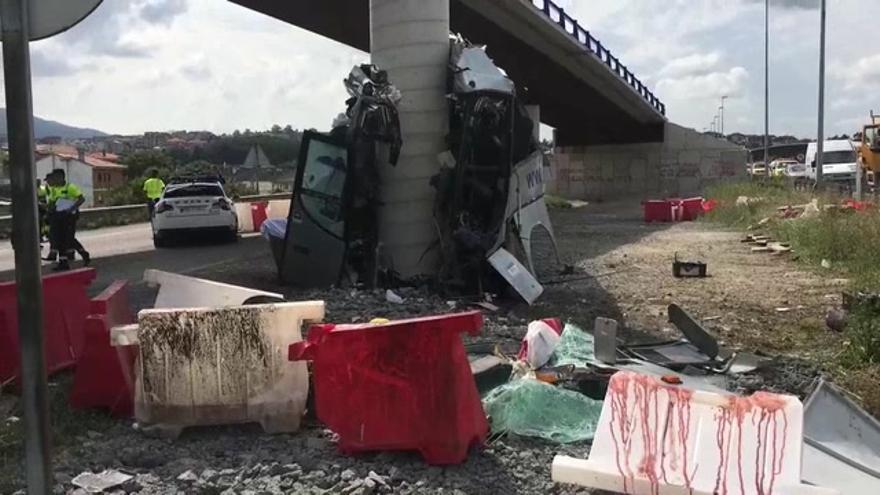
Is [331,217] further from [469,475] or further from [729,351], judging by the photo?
[469,475]

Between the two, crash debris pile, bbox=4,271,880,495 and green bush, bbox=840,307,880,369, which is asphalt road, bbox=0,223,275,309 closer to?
crash debris pile, bbox=4,271,880,495

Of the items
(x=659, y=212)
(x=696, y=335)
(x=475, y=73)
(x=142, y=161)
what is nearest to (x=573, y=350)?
(x=696, y=335)

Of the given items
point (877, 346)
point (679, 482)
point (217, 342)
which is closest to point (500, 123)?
point (877, 346)

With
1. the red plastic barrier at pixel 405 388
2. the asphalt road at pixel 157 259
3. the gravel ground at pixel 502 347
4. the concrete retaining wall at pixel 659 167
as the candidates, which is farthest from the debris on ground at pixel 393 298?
the concrete retaining wall at pixel 659 167

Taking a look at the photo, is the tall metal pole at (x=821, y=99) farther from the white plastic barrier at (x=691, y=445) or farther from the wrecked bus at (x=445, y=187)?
the white plastic barrier at (x=691, y=445)

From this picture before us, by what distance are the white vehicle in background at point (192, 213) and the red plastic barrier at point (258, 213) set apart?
5.23m

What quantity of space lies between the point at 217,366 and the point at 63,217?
35.2 ft

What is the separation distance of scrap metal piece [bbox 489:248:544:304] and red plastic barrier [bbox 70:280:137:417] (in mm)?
5182

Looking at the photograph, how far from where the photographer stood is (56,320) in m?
6.26

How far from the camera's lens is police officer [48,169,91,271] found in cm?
1420

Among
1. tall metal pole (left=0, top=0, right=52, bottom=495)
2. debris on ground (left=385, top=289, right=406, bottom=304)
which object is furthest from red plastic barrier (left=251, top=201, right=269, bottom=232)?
tall metal pole (left=0, top=0, right=52, bottom=495)

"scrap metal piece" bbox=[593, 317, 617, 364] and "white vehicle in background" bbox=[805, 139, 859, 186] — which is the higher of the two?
"white vehicle in background" bbox=[805, 139, 859, 186]

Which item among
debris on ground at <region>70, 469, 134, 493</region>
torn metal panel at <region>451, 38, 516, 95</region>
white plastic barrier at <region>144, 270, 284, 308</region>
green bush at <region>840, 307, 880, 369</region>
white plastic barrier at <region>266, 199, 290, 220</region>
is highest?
torn metal panel at <region>451, 38, 516, 95</region>

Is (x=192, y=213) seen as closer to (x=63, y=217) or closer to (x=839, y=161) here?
(x=63, y=217)
